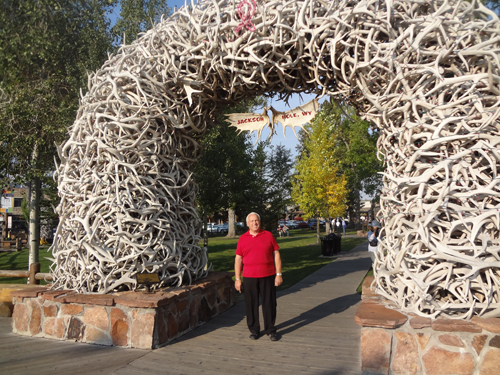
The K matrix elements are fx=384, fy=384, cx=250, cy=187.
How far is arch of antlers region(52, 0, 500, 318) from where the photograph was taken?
3680mm

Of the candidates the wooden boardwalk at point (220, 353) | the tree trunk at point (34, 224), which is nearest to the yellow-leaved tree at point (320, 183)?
the tree trunk at point (34, 224)

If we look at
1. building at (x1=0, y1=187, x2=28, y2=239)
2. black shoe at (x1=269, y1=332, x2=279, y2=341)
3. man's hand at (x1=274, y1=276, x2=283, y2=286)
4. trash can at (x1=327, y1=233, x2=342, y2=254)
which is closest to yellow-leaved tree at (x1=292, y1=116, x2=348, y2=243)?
trash can at (x1=327, y1=233, x2=342, y2=254)

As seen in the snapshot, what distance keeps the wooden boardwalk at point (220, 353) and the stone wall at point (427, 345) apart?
0.45 m

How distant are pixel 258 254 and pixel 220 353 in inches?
50.3

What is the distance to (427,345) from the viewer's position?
11.8ft

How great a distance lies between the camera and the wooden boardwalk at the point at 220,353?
13.3ft

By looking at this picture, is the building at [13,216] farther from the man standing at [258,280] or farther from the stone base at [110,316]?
the man standing at [258,280]

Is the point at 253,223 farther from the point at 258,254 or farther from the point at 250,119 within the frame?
the point at 250,119

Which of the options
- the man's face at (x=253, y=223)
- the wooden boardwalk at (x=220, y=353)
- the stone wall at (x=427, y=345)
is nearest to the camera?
the stone wall at (x=427, y=345)

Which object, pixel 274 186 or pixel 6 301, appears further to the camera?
pixel 274 186

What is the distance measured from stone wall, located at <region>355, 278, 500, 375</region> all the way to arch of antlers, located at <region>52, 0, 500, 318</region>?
0.19m

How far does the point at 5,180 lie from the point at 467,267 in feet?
28.9

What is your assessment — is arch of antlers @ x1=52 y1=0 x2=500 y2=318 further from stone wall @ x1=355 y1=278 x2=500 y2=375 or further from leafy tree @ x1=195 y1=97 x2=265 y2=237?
leafy tree @ x1=195 y1=97 x2=265 y2=237

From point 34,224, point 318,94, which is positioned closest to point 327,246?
point 34,224
